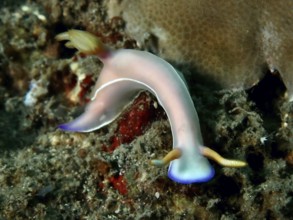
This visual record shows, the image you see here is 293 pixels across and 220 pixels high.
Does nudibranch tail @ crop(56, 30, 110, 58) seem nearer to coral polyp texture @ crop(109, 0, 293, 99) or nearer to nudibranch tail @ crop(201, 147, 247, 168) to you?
coral polyp texture @ crop(109, 0, 293, 99)

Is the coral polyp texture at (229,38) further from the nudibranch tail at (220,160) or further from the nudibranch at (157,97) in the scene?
the nudibranch tail at (220,160)

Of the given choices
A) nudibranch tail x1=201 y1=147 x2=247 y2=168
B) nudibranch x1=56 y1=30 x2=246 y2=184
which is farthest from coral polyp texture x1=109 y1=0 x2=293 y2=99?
nudibranch tail x1=201 y1=147 x2=247 y2=168

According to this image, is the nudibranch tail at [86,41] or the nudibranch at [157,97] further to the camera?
the nudibranch tail at [86,41]

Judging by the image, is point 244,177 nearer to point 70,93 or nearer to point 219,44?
point 219,44

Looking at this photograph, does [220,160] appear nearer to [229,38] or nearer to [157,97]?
[157,97]

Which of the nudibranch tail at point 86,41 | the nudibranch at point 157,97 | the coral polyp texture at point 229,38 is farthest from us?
the coral polyp texture at point 229,38

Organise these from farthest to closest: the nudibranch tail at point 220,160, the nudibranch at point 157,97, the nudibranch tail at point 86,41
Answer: the nudibranch tail at point 86,41
the nudibranch at point 157,97
the nudibranch tail at point 220,160

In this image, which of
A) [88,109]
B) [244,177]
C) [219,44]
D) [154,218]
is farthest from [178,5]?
[154,218]

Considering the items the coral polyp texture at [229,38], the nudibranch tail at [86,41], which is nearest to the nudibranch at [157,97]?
the nudibranch tail at [86,41]
